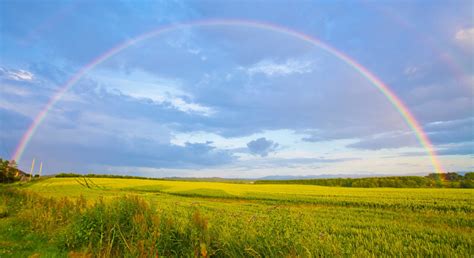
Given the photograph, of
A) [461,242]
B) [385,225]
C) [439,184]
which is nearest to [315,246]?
[461,242]

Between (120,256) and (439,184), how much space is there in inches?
2614

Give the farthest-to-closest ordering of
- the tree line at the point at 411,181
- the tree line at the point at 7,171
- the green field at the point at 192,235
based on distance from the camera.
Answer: the tree line at the point at 411,181
the tree line at the point at 7,171
the green field at the point at 192,235

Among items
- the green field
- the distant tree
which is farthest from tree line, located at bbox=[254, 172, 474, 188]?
the green field

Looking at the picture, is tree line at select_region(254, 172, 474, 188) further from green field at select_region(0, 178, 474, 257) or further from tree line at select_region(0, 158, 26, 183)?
tree line at select_region(0, 158, 26, 183)

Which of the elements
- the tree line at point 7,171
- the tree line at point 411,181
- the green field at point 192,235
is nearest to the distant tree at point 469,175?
the tree line at point 411,181

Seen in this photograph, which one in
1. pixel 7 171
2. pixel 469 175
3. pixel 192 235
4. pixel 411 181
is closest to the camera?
pixel 192 235

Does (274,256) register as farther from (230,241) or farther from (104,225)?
(104,225)

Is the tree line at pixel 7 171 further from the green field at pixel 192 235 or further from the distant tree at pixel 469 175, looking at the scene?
the distant tree at pixel 469 175

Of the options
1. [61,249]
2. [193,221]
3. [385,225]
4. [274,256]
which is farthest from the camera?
[385,225]

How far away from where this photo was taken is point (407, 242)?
856 cm

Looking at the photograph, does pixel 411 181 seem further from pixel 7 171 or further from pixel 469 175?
pixel 7 171

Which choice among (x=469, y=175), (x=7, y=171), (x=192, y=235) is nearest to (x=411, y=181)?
(x=469, y=175)

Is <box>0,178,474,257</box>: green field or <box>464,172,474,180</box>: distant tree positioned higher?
<box>464,172,474,180</box>: distant tree

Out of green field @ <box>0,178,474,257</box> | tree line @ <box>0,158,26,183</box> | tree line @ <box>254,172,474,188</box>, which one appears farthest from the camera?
tree line @ <box>254,172,474,188</box>
